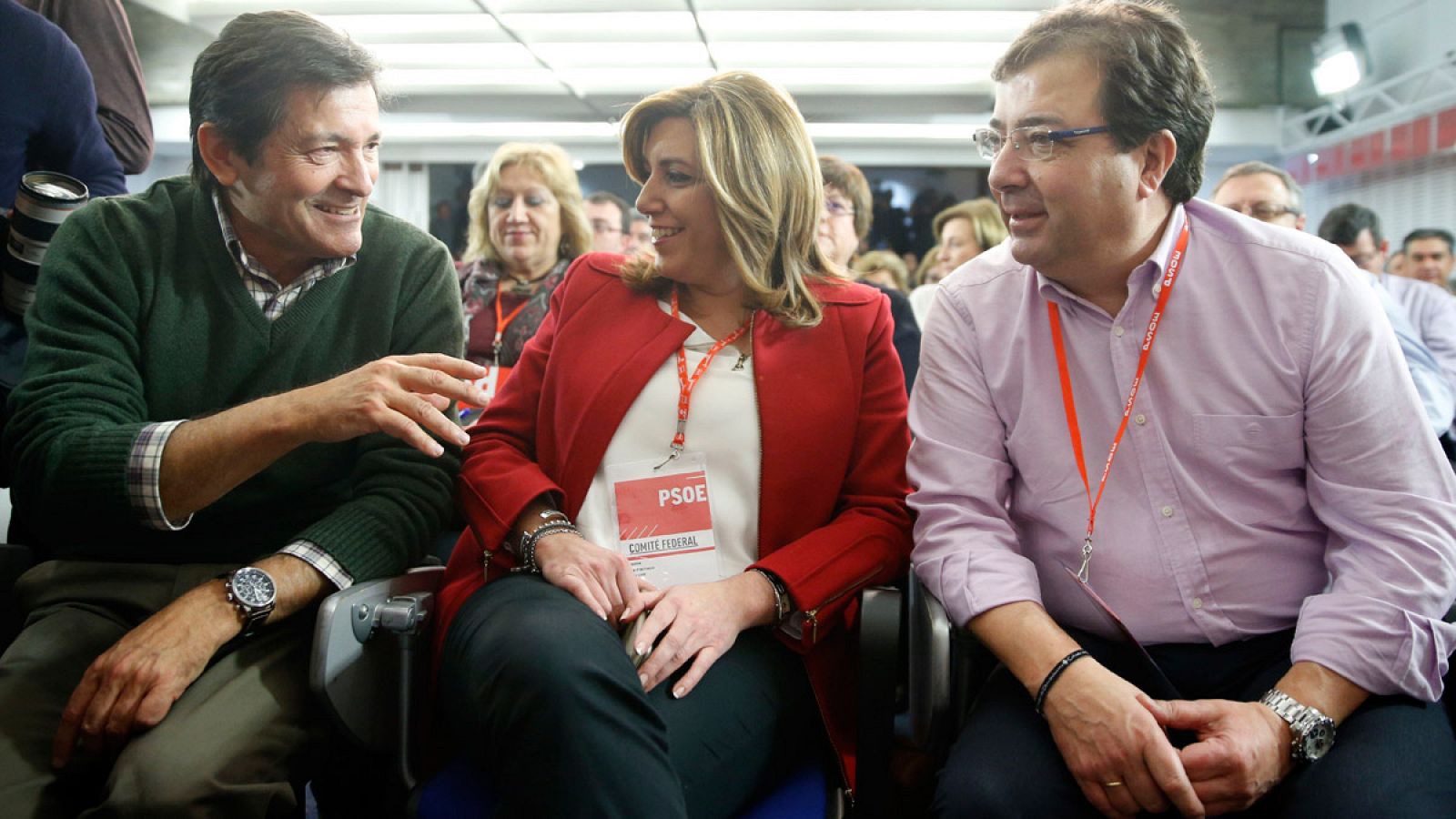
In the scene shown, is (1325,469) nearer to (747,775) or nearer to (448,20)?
(747,775)

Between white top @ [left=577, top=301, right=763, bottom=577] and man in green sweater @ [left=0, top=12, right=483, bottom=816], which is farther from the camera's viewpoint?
white top @ [left=577, top=301, right=763, bottom=577]

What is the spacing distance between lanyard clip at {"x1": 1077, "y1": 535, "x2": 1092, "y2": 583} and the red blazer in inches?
11.1

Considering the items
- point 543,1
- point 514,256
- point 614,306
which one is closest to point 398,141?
point 543,1

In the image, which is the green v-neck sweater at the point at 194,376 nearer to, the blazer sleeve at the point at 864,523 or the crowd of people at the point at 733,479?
the crowd of people at the point at 733,479

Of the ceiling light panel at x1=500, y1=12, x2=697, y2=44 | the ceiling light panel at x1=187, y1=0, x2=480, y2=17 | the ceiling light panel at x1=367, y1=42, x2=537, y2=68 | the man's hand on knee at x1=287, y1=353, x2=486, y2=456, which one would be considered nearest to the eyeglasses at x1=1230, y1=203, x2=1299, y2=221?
the man's hand on knee at x1=287, y1=353, x2=486, y2=456

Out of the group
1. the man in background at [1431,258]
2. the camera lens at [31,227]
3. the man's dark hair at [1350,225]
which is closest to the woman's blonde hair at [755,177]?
the camera lens at [31,227]

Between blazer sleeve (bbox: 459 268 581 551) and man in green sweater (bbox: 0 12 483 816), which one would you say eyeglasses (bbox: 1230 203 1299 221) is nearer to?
blazer sleeve (bbox: 459 268 581 551)

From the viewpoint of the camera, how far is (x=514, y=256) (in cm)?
338

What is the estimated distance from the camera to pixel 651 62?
8.59 metres

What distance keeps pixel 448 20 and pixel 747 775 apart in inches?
292

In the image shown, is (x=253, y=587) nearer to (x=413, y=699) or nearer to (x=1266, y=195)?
(x=413, y=699)

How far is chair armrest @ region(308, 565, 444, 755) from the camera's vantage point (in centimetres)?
128

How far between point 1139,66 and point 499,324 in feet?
7.39

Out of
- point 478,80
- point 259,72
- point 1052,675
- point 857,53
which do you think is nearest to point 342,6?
point 478,80
